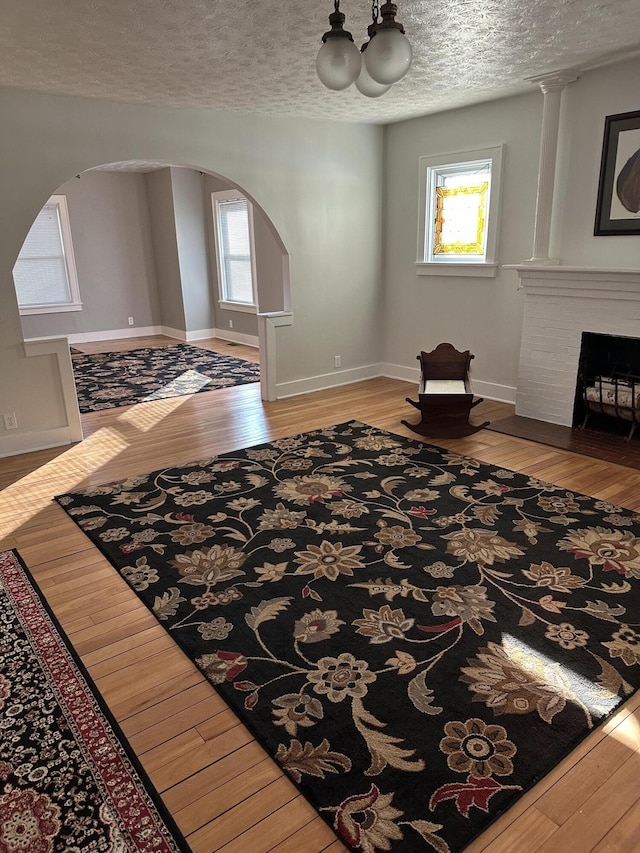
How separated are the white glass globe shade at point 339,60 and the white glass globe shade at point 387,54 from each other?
0.06 metres

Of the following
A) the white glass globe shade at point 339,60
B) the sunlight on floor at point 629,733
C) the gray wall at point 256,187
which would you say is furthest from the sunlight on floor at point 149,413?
the sunlight on floor at point 629,733

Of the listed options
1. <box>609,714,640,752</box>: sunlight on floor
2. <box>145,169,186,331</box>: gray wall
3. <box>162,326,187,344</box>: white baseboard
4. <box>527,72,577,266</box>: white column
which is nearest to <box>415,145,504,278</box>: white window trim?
<box>527,72,577,266</box>: white column

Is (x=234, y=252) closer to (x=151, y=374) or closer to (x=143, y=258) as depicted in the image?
(x=143, y=258)

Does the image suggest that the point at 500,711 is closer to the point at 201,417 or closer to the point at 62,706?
the point at 62,706

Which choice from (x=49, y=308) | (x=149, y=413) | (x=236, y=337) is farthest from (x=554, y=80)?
(x=49, y=308)

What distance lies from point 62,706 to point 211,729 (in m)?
0.55

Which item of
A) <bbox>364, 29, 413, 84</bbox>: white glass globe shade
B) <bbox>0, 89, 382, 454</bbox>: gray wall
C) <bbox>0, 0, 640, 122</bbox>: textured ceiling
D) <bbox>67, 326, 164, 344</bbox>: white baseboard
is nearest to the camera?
<bbox>364, 29, 413, 84</bbox>: white glass globe shade

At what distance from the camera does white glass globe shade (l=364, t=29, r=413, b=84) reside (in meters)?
2.31

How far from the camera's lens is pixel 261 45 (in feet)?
11.3

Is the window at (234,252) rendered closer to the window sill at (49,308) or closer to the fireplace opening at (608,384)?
the window sill at (49,308)

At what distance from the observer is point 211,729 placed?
6.57ft

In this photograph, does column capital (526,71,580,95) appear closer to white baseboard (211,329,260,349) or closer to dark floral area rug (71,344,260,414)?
dark floral area rug (71,344,260,414)

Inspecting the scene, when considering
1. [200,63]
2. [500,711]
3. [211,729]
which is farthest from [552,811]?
[200,63]

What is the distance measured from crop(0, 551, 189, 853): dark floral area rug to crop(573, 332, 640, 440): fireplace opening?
3.97 m
